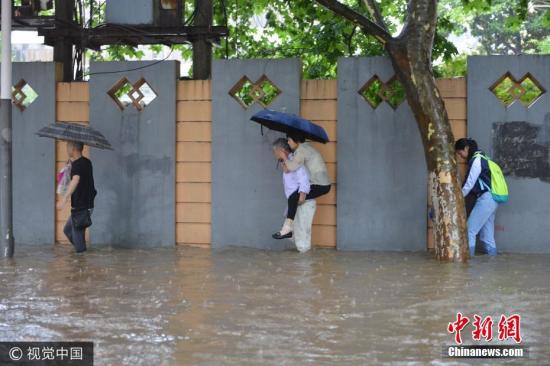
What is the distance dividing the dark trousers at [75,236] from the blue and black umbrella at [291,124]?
103 inches

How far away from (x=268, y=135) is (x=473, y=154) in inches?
104

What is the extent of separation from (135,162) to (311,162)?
2.48 metres

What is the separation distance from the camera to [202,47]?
11930 millimetres

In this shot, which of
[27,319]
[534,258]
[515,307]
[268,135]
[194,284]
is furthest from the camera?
[268,135]

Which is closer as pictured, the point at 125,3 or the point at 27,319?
the point at 27,319

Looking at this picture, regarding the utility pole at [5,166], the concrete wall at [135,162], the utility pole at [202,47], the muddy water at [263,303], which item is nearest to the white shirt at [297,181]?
the muddy water at [263,303]

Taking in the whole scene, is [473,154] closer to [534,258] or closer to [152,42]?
[534,258]

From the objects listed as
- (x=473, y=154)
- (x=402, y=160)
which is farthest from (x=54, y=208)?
(x=473, y=154)

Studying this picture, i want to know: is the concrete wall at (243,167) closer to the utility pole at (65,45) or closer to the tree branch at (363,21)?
the tree branch at (363,21)

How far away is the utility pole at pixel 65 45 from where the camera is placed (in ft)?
39.9

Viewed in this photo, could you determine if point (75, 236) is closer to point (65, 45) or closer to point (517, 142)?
point (65, 45)

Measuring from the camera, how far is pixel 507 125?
35.8 feet

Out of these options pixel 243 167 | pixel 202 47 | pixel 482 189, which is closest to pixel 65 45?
pixel 202 47

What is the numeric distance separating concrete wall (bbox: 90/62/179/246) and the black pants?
1769 millimetres
